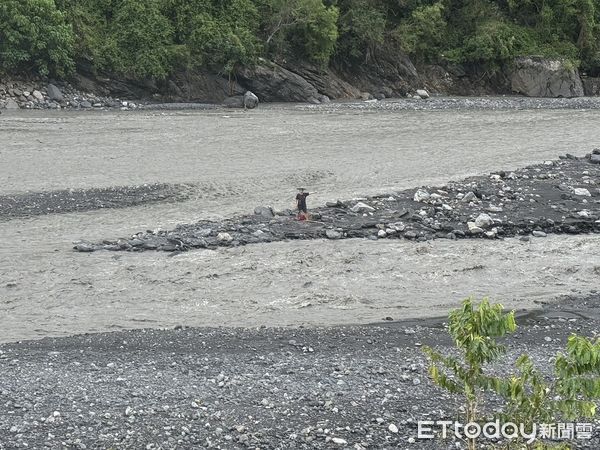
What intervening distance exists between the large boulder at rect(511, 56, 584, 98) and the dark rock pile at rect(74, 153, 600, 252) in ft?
103

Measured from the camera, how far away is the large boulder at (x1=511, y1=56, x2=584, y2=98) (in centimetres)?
4984

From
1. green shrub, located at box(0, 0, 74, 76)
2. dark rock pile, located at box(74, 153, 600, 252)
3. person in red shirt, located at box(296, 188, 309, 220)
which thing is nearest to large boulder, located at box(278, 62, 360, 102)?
green shrub, located at box(0, 0, 74, 76)

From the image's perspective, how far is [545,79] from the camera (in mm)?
50438

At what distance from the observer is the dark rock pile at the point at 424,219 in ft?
53.7

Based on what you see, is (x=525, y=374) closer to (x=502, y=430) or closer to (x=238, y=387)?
(x=502, y=430)

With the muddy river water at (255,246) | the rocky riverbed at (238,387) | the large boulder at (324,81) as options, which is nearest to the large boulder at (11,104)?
the muddy river water at (255,246)

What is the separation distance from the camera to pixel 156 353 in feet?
33.4

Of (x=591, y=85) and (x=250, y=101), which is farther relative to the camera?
(x=591, y=85)

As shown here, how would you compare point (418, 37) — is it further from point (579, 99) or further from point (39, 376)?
point (39, 376)

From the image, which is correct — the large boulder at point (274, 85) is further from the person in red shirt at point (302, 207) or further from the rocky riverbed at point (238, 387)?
the rocky riverbed at point (238, 387)

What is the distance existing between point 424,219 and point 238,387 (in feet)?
29.8

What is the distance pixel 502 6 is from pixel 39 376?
52.2 m

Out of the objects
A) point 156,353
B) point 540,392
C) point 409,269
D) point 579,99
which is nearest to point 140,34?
point 579,99

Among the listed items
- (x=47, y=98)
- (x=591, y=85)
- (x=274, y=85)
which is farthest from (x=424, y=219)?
(x=591, y=85)
